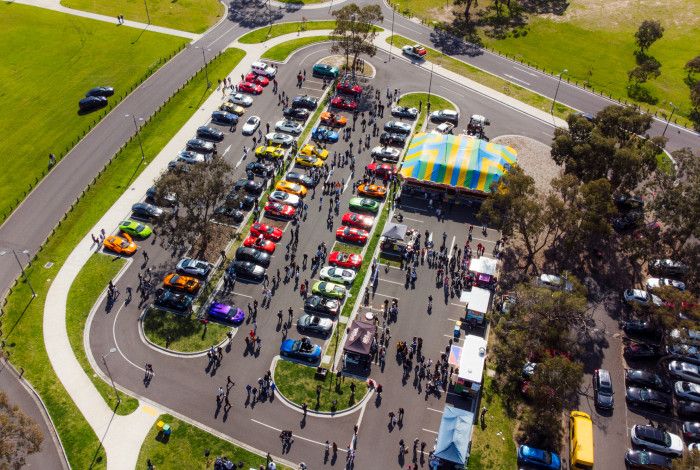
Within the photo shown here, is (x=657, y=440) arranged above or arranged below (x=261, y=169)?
below

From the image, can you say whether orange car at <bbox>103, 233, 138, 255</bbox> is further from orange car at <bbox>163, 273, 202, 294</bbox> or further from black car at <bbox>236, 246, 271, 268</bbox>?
black car at <bbox>236, 246, 271, 268</bbox>

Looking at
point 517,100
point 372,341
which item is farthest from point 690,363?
point 517,100

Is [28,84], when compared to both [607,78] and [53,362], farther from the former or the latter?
[607,78]

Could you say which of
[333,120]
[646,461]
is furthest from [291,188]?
[646,461]

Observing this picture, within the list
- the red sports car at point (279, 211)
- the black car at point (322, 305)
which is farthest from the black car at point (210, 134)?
the black car at point (322, 305)

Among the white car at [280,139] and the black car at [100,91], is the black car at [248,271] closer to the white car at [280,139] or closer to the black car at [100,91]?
the white car at [280,139]

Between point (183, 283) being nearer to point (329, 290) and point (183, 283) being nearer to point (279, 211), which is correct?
point (279, 211)
